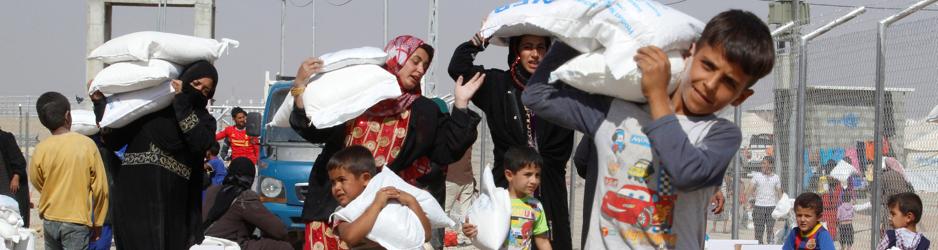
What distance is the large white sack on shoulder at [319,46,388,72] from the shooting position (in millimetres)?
5891

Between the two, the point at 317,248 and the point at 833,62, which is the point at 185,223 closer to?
the point at 317,248

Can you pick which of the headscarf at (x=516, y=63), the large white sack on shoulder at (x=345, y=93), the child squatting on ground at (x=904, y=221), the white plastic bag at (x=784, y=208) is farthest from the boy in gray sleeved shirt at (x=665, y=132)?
the white plastic bag at (x=784, y=208)

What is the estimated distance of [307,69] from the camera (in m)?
5.87

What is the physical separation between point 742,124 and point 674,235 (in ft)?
24.8

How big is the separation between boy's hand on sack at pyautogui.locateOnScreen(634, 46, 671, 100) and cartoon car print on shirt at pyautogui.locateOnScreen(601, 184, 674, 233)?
31cm

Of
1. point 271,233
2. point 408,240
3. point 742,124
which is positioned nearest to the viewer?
point 408,240

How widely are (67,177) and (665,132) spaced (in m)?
5.53

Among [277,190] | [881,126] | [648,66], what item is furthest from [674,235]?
[277,190]

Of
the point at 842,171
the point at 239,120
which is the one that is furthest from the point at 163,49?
the point at 239,120

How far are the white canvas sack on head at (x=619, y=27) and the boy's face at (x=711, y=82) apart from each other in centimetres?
15

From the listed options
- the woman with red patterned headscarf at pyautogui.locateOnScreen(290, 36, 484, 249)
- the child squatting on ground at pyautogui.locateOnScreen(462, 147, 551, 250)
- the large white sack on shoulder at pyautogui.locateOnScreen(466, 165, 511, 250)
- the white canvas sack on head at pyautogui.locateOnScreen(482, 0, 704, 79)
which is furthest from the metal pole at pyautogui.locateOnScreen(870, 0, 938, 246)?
the white canvas sack on head at pyautogui.locateOnScreen(482, 0, 704, 79)

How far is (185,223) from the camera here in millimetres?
7273

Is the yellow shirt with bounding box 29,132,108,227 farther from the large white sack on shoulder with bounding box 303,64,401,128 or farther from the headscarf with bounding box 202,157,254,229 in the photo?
the large white sack on shoulder with bounding box 303,64,401,128

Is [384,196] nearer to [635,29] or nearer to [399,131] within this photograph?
[399,131]
